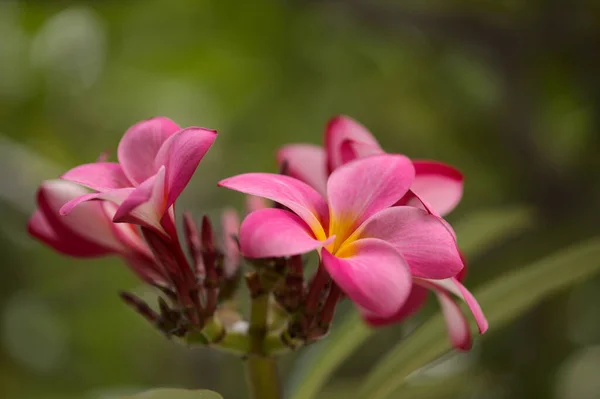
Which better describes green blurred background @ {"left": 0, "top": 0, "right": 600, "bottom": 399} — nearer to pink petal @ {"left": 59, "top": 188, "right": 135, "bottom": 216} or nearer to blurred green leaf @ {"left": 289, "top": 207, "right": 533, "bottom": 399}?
blurred green leaf @ {"left": 289, "top": 207, "right": 533, "bottom": 399}

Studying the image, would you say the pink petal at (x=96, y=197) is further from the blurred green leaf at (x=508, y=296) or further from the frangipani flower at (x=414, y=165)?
the blurred green leaf at (x=508, y=296)

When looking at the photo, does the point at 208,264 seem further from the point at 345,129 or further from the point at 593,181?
the point at 593,181

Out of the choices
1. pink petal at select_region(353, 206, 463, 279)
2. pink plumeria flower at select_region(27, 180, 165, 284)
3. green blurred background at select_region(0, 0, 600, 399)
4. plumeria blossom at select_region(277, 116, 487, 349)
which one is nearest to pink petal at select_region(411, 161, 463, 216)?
plumeria blossom at select_region(277, 116, 487, 349)

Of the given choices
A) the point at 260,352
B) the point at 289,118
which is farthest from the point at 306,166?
the point at 289,118

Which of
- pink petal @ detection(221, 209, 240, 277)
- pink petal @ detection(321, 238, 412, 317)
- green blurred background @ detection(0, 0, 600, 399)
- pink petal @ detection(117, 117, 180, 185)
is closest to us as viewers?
pink petal @ detection(321, 238, 412, 317)

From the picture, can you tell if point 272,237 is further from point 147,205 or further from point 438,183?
point 438,183

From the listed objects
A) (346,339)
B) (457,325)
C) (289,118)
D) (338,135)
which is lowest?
(289,118)

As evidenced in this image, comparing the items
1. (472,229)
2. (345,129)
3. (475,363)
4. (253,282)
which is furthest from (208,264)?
(475,363)

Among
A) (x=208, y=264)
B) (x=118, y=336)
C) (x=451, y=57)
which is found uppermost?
(x=208, y=264)
